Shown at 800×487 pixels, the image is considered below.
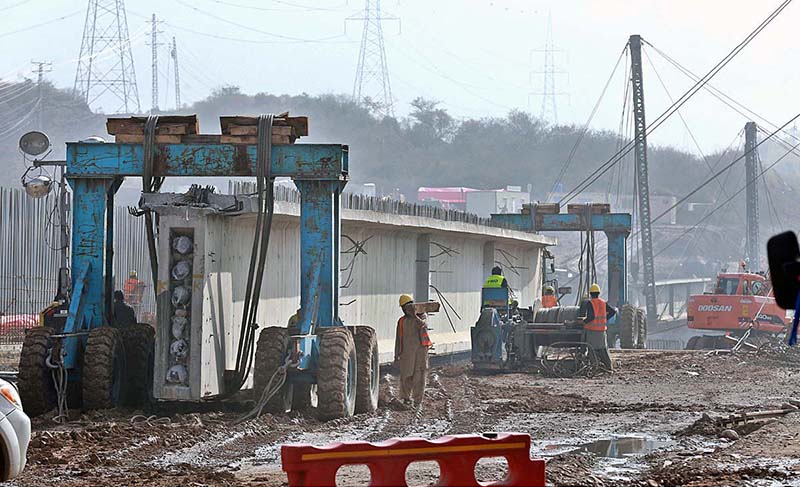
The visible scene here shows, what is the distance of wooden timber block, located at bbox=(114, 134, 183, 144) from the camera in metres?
14.5

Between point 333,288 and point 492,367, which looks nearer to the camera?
point 333,288

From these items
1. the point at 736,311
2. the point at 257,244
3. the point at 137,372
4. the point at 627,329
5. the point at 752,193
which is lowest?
the point at 627,329

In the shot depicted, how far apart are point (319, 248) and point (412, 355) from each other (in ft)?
9.54

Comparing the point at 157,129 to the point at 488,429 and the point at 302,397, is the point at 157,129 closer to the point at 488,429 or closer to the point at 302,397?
the point at 302,397

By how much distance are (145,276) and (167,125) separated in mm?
16294

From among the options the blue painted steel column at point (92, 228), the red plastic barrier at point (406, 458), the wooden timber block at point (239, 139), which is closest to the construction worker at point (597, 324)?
the wooden timber block at point (239, 139)

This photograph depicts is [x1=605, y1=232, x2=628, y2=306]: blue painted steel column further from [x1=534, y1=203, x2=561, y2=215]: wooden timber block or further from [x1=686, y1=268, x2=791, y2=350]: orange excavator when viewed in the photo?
[x1=686, y1=268, x2=791, y2=350]: orange excavator

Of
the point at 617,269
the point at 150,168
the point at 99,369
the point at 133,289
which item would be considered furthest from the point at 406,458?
the point at 617,269

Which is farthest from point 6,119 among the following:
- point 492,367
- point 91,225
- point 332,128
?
point 91,225

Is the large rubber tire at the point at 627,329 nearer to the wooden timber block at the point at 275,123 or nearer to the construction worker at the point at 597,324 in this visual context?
the construction worker at the point at 597,324

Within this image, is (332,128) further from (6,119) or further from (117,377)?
(117,377)

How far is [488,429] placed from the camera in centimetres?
1356

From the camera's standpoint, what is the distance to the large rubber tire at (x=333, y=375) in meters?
13.8

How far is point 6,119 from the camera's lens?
65375 millimetres
